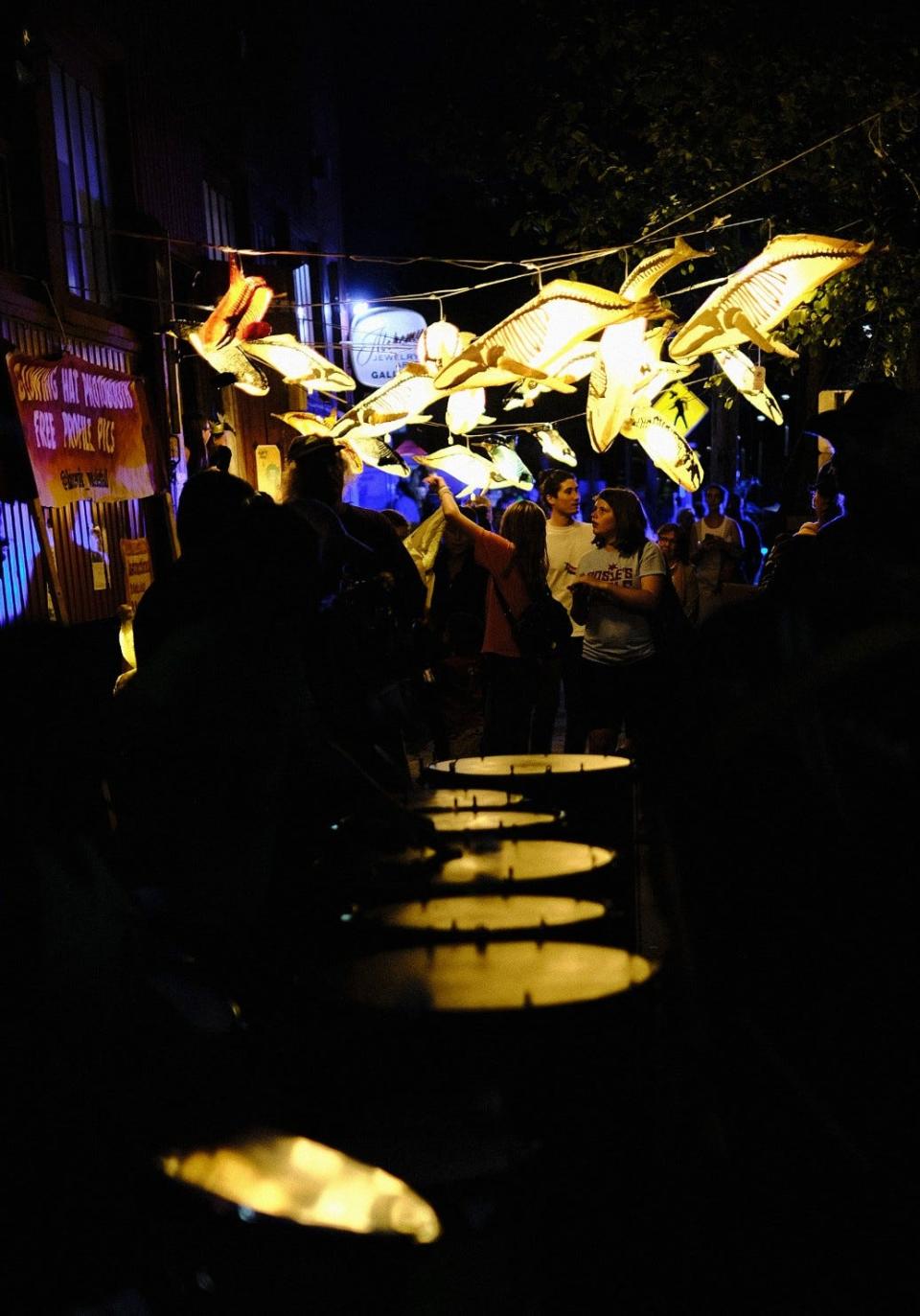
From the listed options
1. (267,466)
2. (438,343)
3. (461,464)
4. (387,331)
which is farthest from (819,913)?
(387,331)

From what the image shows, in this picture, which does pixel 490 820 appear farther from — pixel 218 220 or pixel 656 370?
pixel 218 220

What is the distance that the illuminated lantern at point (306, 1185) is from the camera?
224cm

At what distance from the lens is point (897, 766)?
2.51 metres

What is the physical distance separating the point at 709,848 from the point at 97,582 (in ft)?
21.6

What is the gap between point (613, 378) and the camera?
23.7ft

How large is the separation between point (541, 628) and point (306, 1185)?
644cm

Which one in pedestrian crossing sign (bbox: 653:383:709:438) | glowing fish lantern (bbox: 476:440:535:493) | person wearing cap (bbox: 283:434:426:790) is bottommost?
person wearing cap (bbox: 283:434:426:790)

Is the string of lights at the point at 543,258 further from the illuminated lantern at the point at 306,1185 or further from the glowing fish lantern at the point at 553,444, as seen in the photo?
the illuminated lantern at the point at 306,1185

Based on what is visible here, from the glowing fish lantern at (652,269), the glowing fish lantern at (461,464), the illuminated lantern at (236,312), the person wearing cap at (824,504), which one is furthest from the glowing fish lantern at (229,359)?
the person wearing cap at (824,504)

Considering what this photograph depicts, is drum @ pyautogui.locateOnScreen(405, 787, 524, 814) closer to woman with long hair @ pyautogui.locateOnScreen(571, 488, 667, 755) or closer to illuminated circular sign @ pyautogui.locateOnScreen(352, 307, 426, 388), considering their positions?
woman with long hair @ pyautogui.locateOnScreen(571, 488, 667, 755)

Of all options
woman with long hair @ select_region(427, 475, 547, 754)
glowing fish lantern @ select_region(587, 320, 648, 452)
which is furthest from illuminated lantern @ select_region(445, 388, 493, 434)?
glowing fish lantern @ select_region(587, 320, 648, 452)

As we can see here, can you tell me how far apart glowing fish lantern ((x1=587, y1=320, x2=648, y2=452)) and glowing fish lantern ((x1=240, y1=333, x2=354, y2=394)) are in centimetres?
244

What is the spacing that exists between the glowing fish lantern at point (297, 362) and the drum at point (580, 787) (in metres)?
5.34

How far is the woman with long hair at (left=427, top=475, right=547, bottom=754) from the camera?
8.80m
